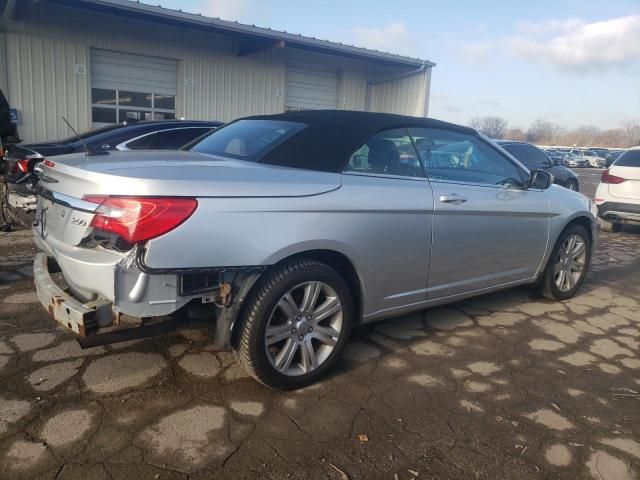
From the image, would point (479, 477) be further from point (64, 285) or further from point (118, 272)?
point (64, 285)

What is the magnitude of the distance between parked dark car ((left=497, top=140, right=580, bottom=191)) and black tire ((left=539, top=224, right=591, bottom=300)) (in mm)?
6398

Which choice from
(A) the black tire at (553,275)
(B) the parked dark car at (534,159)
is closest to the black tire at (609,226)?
(B) the parked dark car at (534,159)

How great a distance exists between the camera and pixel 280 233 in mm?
2672

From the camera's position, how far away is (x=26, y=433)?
2.39 meters

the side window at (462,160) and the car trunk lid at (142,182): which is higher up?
the side window at (462,160)

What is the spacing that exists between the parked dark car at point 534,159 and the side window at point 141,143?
758 centimetres

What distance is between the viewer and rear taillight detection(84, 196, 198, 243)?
2.32 meters

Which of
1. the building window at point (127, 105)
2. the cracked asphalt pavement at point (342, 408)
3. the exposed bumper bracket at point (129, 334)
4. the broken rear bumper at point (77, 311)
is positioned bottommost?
the cracked asphalt pavement at point (342, 408)

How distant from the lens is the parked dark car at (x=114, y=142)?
5449 millimetres

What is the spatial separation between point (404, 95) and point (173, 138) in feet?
43.5

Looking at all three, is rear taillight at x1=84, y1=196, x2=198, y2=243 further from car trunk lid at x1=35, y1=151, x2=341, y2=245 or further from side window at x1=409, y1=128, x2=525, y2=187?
side window at x1=409, y1=128, x2=525, y2=187

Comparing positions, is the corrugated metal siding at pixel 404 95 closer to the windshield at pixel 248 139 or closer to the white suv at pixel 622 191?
the white suv at pixel 622 191

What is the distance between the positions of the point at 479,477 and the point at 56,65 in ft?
42.8

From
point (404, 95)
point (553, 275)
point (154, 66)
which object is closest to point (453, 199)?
point (553, 275)
